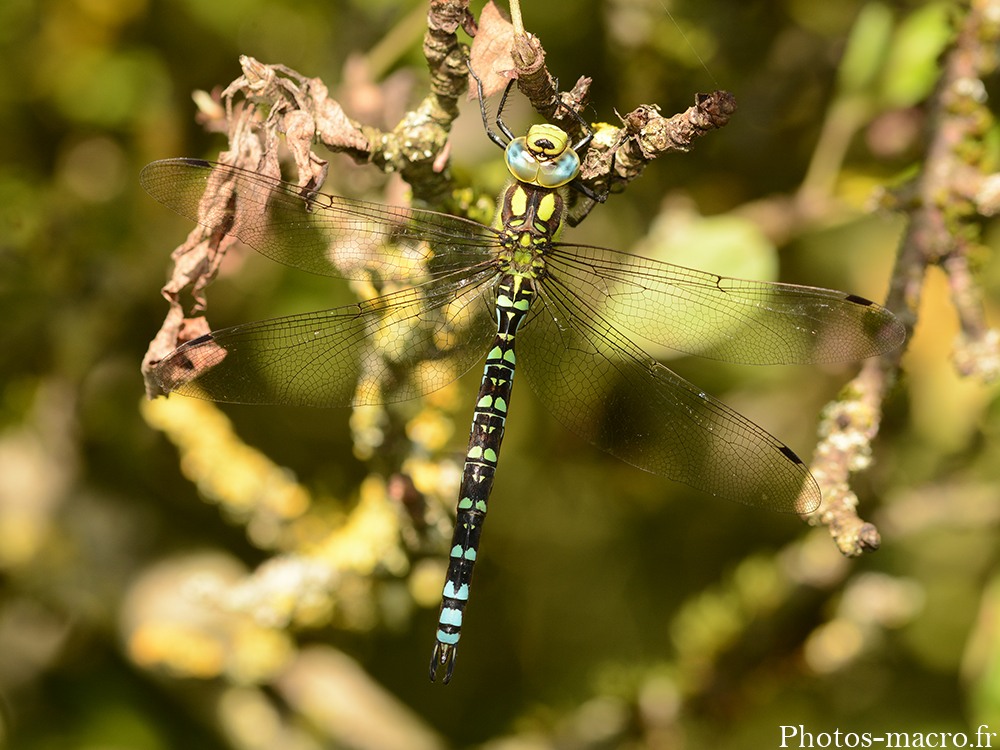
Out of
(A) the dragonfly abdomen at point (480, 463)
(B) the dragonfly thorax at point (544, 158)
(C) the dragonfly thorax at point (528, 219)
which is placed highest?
(C) the dragonfly thorax at point (528, 219)

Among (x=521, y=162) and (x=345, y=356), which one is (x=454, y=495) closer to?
(x=345, y=356)

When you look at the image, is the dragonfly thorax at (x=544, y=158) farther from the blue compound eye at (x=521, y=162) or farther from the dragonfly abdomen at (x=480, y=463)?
the dragonfly abdomen at (x=480, y=463)

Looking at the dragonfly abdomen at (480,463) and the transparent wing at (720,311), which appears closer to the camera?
the transparent wing at (720,311)

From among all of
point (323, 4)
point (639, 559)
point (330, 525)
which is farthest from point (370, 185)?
→ point (639, 559)

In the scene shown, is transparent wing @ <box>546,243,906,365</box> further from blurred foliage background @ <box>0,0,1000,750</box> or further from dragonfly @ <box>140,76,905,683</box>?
blurred foliage background @ <box>0,0,1000,750</box>

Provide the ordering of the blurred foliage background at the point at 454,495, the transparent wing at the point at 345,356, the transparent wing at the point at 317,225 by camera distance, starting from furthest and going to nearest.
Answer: the blurred foliage background at the point at 454,495 → the transparent wing at the point at 345,356 → the transparent wing at the point at 317,225

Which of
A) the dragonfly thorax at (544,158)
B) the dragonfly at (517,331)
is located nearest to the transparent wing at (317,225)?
the dragonfly at (517,331)

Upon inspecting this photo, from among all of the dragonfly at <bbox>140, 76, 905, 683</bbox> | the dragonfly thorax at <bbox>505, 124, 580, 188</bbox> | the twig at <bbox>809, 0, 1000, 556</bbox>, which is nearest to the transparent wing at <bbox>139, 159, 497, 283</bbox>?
the dragonfly at <bbox>140, 76, 905, 683</bbox>

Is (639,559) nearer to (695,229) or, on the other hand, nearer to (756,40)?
(695,229)
